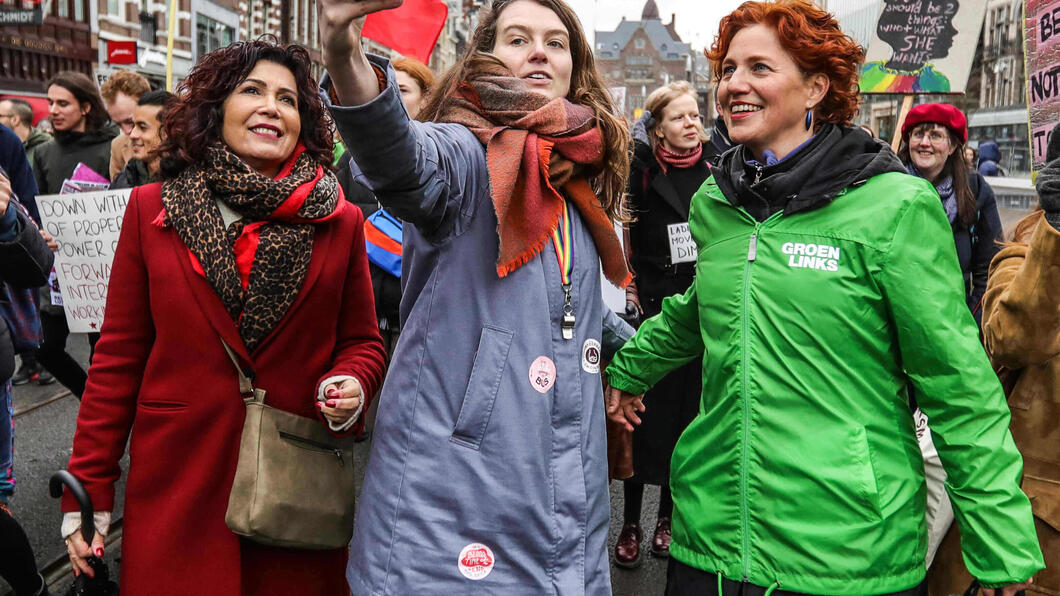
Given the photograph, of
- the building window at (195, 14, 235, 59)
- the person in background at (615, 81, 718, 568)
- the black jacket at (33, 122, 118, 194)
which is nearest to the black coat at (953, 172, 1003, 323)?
the person in background at (615, 81, 718, 568)

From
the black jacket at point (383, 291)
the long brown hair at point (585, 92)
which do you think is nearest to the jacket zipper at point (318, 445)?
the long brown hair at point (585, 92)

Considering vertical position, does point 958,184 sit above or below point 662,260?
above

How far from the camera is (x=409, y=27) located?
5105 mm

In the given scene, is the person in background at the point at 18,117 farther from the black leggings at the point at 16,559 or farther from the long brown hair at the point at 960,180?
the long brown hair at the point at 960,180

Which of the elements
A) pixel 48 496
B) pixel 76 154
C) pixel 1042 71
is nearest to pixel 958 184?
pixel 1042 71

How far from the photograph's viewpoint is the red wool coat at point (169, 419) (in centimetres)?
250

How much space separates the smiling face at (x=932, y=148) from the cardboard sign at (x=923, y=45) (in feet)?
4.80

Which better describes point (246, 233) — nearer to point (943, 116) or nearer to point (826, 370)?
point (826, 370)

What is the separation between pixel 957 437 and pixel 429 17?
390cm

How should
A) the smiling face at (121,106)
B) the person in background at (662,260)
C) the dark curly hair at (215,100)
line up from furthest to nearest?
the smiling face at (121,106) → the person in background at (662,260) → the dark curly hair at (215,100)

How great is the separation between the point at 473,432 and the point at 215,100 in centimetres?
132

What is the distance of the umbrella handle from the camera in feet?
7.80

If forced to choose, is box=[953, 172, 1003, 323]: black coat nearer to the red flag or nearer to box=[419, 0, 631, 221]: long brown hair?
the red flag

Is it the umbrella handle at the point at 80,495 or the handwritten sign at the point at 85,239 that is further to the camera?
the handwritten sign at the point at 85,239
